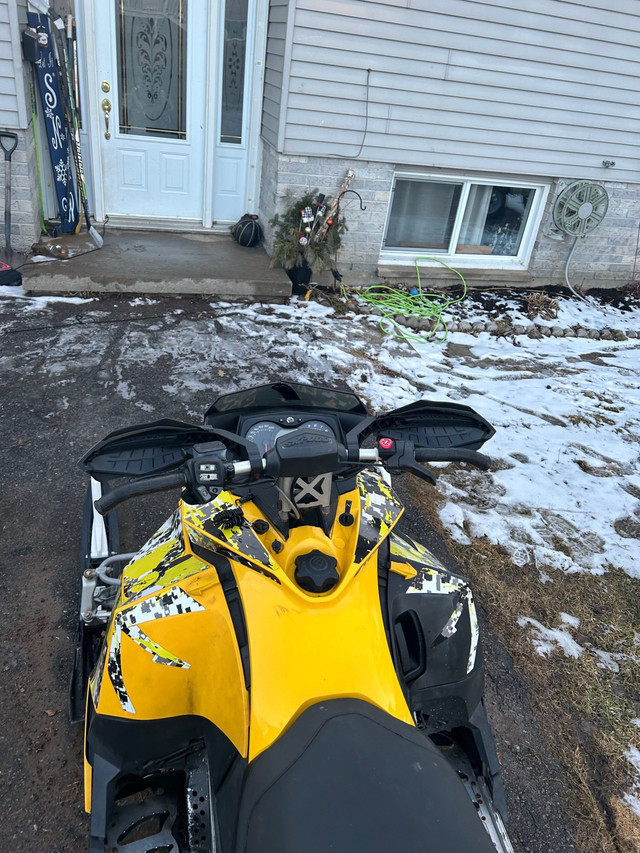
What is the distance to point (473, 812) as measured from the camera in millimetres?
1005

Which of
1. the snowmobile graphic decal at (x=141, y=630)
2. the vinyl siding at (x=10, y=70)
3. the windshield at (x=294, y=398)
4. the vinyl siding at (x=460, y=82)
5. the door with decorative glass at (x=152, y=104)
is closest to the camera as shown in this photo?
the snowmobile graphic decal at (x=141, y=630)

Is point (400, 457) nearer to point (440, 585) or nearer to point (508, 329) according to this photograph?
point (440, 585)

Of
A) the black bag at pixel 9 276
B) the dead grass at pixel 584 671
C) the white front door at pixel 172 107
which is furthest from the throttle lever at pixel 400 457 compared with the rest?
the white front door at pixel 172 107

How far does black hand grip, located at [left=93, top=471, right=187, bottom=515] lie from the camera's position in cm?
129

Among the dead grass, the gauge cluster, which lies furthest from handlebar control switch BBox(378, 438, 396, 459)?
the dead grass

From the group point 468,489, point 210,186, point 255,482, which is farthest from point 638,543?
point 210,186

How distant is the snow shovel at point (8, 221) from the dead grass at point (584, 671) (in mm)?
4277

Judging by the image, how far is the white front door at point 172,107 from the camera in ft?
19.4

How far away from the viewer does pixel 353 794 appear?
3.17 feet

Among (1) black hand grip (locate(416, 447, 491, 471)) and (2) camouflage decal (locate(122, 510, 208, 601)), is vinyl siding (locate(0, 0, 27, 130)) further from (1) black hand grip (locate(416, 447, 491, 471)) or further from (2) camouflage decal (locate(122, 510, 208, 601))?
(1) black hand grip (locate(416, 447, 491, 471))

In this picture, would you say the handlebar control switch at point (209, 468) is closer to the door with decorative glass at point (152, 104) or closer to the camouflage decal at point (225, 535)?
the camouflage decal at point (225, 535)

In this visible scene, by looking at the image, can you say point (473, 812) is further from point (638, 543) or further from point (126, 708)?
point (638, 543)

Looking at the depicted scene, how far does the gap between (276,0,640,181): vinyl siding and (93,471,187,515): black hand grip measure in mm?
5247

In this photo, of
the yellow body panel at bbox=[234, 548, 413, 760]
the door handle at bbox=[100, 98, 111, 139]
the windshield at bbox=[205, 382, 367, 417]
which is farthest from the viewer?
the door handle at bbox=[100, 98, 111, 139]
